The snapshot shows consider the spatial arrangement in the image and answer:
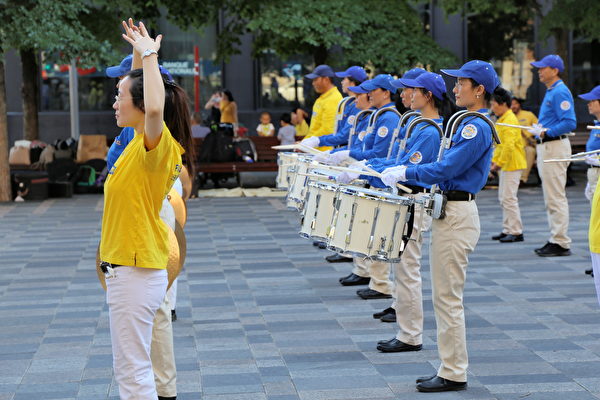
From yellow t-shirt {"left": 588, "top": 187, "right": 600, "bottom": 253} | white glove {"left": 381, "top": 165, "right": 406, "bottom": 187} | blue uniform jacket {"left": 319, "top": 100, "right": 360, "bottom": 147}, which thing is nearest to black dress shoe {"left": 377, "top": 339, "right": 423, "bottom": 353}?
white glove {"left": 381, "top": 165, "right": 406, "bottom": 187}

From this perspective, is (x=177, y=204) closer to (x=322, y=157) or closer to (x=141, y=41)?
(x=141, y=41)

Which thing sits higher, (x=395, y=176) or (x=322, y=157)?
(x=395, y=176)

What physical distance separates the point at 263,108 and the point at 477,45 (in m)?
6.48

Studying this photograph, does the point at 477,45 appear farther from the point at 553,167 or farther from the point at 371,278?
the point at 371,278

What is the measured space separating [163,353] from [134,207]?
1285mm

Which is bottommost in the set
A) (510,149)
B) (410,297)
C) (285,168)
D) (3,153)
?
(410,297)

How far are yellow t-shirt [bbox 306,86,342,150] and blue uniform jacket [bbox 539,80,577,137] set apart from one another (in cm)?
258

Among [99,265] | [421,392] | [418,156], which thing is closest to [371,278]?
[418,156]

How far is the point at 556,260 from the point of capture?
477 inches

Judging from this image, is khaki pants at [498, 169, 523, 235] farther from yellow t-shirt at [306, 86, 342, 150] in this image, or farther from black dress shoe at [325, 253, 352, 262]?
black dress shoe at [325, 253, 352, 262]

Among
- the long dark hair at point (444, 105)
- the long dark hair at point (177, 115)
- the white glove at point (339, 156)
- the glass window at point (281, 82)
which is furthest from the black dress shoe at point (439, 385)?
the glass window at point (281, 82)

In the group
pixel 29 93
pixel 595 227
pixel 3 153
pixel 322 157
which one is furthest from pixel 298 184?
pixel 29 93

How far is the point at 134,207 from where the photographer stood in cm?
496

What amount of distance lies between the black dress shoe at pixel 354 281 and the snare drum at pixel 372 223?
117 inches
